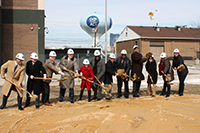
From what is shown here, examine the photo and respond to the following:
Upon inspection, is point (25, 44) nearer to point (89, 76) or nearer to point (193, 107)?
point (89, 76)

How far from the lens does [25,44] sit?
31.3 metres

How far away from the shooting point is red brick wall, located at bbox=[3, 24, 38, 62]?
30.9 m

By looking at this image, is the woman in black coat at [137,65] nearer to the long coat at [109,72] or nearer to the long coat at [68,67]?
the long coat at [109,72]

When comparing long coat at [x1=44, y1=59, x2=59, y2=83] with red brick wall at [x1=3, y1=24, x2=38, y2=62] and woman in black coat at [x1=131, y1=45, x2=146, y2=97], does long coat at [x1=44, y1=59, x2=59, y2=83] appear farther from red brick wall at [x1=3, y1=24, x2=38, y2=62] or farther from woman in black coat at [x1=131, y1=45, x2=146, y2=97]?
red brick wall at [x1=3, y1=24, x2=38, y2=62]

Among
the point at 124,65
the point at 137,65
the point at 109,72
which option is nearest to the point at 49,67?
the point at 109,72

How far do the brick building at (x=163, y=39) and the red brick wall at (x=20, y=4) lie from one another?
22.4 m

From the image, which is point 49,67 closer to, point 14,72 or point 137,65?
point 14,72

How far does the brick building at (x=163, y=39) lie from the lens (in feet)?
157

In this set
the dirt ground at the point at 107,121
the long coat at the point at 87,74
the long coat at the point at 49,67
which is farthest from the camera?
the long coat at the point at 87,74

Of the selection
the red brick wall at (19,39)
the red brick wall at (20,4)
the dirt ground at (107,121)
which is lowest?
the dirt ground at (107,121)

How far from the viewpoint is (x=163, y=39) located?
48750 mm

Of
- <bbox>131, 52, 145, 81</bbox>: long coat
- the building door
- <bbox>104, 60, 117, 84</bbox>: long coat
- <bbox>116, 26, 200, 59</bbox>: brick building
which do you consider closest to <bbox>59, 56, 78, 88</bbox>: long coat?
<bbox>104, 60, 117, 84</bbox>: long coat

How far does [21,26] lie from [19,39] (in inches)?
61.6

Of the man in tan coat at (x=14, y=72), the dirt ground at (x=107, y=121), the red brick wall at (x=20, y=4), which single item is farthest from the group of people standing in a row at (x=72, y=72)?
the red brick wall at (x=20, y=4)
